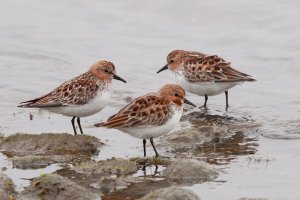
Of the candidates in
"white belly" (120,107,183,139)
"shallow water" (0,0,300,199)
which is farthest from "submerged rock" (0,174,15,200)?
"white belly" (120,107,183,139)

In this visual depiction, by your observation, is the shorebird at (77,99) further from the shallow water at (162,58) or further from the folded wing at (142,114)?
the folded wing at (142,114)

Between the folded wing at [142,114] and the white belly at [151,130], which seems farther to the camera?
the white belly at [151,130]

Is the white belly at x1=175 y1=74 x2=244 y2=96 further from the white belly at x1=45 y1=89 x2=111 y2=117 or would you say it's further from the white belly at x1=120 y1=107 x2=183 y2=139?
the white belly at x1=120 y1=107 x2=183 y2=139

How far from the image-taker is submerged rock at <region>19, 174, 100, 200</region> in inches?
405

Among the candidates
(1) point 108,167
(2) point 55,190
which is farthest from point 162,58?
(2) point 55,190

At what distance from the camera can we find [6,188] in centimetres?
1039

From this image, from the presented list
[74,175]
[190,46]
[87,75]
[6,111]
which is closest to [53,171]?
[74,175]

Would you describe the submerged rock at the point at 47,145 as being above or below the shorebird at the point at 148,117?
below

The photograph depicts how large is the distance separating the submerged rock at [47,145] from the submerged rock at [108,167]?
1.37m

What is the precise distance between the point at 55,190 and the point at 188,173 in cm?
229

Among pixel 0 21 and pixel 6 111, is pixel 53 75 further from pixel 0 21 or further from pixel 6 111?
pixel 0 21

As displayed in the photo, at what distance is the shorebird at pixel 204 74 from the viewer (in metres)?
17.4

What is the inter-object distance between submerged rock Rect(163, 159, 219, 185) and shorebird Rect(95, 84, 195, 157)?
49.6 inches

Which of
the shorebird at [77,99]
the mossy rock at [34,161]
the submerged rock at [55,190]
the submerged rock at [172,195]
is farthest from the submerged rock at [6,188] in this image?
the shorebird at [77,99]
